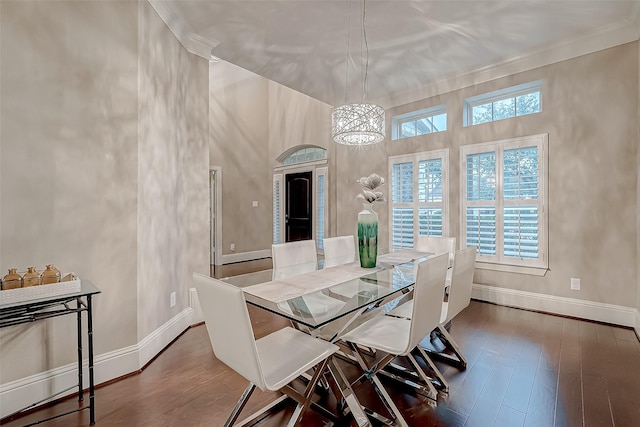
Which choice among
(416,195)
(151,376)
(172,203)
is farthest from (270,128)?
(151,376)

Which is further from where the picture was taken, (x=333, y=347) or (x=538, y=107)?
(x=538, y=107)

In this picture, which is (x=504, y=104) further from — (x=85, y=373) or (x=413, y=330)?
(x=85, y=373)

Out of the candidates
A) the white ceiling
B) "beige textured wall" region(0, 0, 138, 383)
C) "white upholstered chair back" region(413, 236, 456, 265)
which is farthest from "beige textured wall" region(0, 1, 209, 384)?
"white upholstered chair back" region(413, 236, 456, 265)

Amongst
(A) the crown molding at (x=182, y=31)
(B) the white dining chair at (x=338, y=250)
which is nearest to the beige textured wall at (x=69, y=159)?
(A) the crown molding at (x=182, y=31)

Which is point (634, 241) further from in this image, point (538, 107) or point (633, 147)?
point (538, 107)

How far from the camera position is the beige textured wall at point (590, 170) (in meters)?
2.91

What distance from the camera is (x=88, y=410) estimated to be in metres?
1.73

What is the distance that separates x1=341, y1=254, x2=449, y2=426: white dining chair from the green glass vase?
1.89 ft

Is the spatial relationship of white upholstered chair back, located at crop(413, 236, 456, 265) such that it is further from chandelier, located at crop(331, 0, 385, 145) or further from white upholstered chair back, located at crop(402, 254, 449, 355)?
white upholstered chair back, located at crop(402, 254, 449, 355)

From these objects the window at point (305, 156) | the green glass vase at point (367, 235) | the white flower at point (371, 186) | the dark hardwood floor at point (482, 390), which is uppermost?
the window at point (305, 156)

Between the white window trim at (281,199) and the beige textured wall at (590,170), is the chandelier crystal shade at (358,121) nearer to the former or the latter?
the beige textured wall at (590,170)

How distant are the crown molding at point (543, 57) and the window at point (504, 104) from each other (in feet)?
0.65

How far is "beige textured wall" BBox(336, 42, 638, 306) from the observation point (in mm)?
2906

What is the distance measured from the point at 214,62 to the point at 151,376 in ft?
19.0
